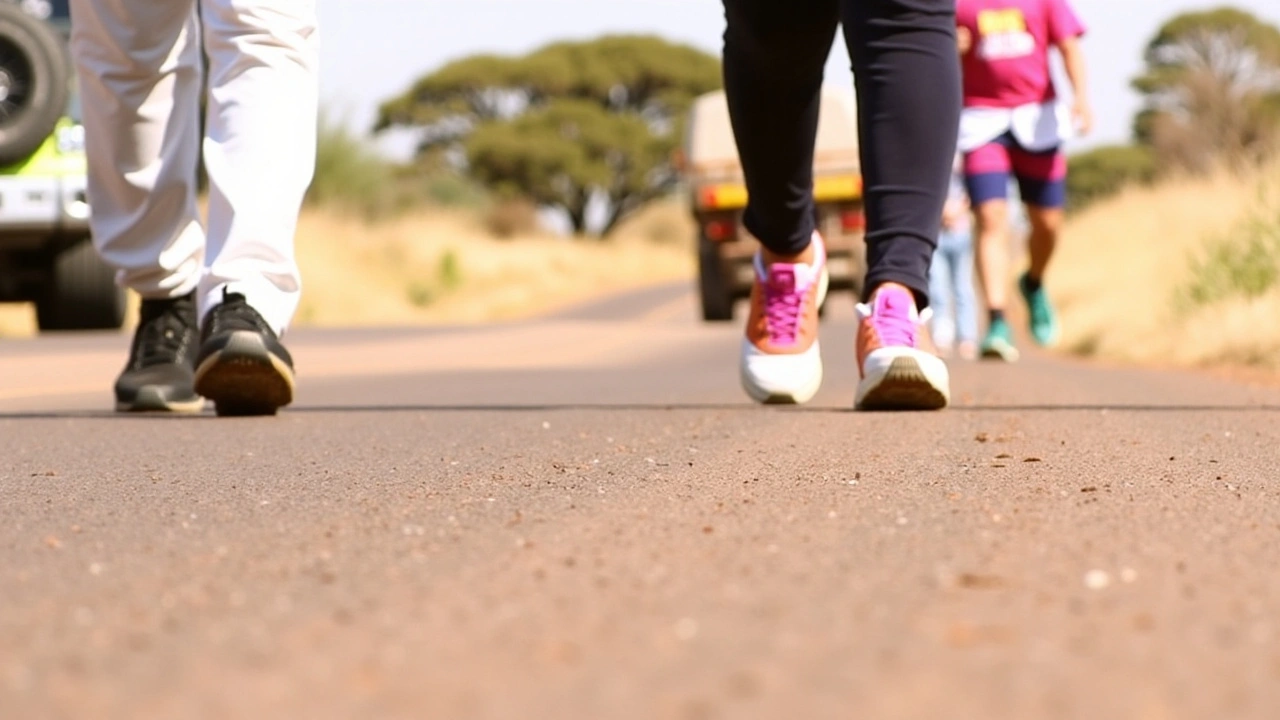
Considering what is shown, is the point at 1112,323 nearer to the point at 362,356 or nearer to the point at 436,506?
the point at 362,356

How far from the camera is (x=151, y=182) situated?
177 inches

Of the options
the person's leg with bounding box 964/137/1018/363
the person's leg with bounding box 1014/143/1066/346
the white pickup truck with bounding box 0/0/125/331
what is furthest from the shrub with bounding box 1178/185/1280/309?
the white pickup truck with bounding box 0/0/125/331

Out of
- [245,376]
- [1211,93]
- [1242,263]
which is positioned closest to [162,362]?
[245,376]

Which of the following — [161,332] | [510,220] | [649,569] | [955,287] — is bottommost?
[510,220]

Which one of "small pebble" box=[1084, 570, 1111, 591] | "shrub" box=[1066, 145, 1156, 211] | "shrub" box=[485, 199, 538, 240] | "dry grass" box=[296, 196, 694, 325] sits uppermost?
"small pebble" box=[1084, 570, 1111, 591]

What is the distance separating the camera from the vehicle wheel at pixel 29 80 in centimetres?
876

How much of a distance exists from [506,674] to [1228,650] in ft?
1.75

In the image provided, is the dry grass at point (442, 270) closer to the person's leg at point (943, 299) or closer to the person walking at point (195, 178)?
the person's leg at point (943, 299)

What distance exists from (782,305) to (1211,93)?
962 inches

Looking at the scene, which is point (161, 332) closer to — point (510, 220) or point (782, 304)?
point (782, 304)

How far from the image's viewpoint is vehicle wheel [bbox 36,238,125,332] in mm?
10906

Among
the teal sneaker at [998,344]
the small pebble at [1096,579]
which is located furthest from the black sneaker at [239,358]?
the teal sneaker at [998,344]

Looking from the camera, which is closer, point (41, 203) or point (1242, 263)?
point (1242, 263)

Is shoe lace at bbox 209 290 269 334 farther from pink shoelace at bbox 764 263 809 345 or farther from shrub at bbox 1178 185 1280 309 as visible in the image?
shrub at bbox 1178 185 1280 309
